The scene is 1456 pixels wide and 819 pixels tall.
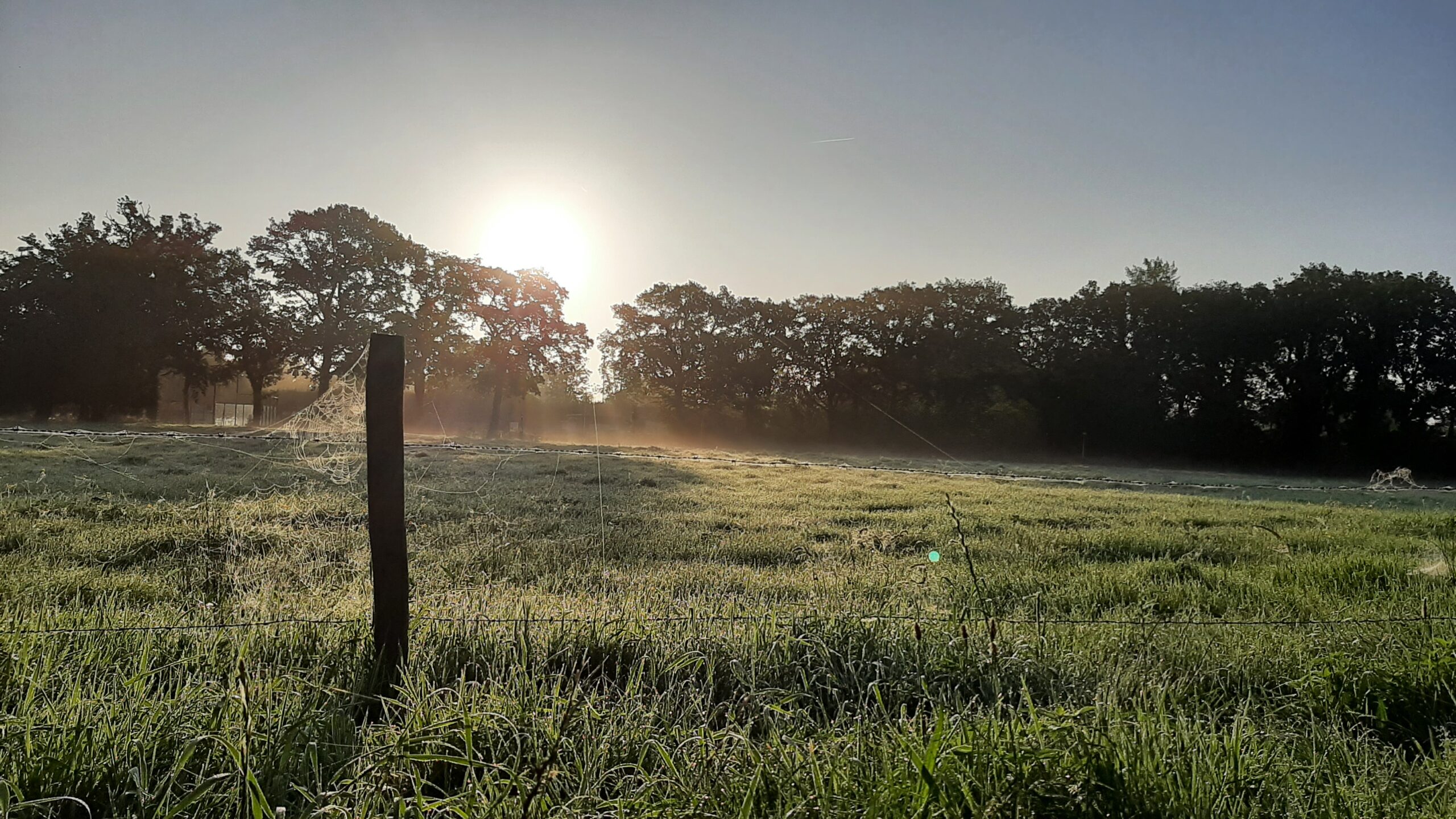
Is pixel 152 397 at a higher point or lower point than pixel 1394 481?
higher

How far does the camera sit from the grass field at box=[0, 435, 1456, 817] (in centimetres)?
210

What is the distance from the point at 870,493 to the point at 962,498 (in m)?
1.57

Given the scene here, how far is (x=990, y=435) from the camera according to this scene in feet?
133

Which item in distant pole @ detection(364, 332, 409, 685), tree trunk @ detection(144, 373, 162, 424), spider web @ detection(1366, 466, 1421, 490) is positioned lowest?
spider web @ detection(1366, 466, 1421, 490)

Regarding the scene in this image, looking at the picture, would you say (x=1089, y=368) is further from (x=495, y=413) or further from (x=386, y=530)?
(x=386, y=530)

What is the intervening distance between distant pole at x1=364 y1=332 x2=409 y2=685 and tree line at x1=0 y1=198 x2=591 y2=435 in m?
37.4

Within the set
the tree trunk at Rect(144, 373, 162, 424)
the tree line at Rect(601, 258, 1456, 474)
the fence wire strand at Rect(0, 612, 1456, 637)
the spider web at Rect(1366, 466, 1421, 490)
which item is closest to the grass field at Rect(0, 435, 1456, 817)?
the fence wire strand at Rect(0, 612, 1456, 637)

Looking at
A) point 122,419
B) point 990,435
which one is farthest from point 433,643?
point 122,419

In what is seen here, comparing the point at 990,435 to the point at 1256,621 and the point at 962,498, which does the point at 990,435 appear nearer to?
the point at 962,498

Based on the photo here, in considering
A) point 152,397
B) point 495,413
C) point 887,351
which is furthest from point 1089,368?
point 152,397

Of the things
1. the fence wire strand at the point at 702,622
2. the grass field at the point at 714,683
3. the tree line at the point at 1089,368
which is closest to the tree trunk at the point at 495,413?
the tree line at the point at 1089,368

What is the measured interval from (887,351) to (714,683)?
46.4 meters

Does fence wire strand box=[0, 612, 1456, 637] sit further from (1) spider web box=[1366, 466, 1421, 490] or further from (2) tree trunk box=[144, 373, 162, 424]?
(2) tree trunk box=[144, 373, 162, 424]

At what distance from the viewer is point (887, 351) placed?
1885 inches
